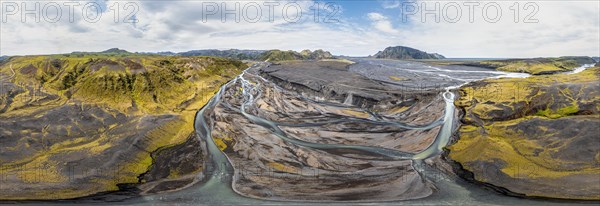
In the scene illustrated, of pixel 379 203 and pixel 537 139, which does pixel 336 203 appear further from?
pixel 537 139

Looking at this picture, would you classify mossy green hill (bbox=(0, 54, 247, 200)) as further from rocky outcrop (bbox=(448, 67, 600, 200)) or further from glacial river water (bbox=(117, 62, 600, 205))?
rocky outcrop (bbox=(448, 67, 600, 200))

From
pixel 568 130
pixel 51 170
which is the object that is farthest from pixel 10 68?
pixel 568 130

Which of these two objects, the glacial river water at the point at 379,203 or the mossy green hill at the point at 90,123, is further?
the mossy green hill at the point at 90,123

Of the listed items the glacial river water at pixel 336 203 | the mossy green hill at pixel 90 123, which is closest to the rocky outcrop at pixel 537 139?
the glacial river water at pixel 336 203

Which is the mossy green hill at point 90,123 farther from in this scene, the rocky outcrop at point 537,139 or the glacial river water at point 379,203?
the rocky outcrop at point 537,139

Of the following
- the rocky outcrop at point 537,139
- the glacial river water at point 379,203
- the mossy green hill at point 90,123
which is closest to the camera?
the glacial river water at point 379,203

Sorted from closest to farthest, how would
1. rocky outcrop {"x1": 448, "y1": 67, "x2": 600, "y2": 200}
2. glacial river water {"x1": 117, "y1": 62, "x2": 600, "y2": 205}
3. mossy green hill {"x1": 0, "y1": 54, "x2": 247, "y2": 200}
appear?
1. glacial river water {"x1": 117, "y1": 62, "x2": 600, "y2": 205}
2. rocky outcrop {"x1": 448, "y1": 67, "x2": 600, "y2": 200}
3. mossy green hill {"x1": 0, "y1": 54, "x2": 247, "y2": 200}

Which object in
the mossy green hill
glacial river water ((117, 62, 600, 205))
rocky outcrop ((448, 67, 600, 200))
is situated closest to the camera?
glacial river water ((117, 62, 600, 205))

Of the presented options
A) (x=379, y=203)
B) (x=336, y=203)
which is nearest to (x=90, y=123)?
(x=336, y=203)

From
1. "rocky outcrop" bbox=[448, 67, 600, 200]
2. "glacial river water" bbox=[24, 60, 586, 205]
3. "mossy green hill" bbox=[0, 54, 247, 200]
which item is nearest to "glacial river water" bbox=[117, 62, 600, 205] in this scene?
"glacial river water" bbox=[24, 60, 586, 205]

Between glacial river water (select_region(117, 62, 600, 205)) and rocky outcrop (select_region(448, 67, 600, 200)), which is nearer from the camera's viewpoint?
glacial river water (select_region(117, 62, 600, 205))
